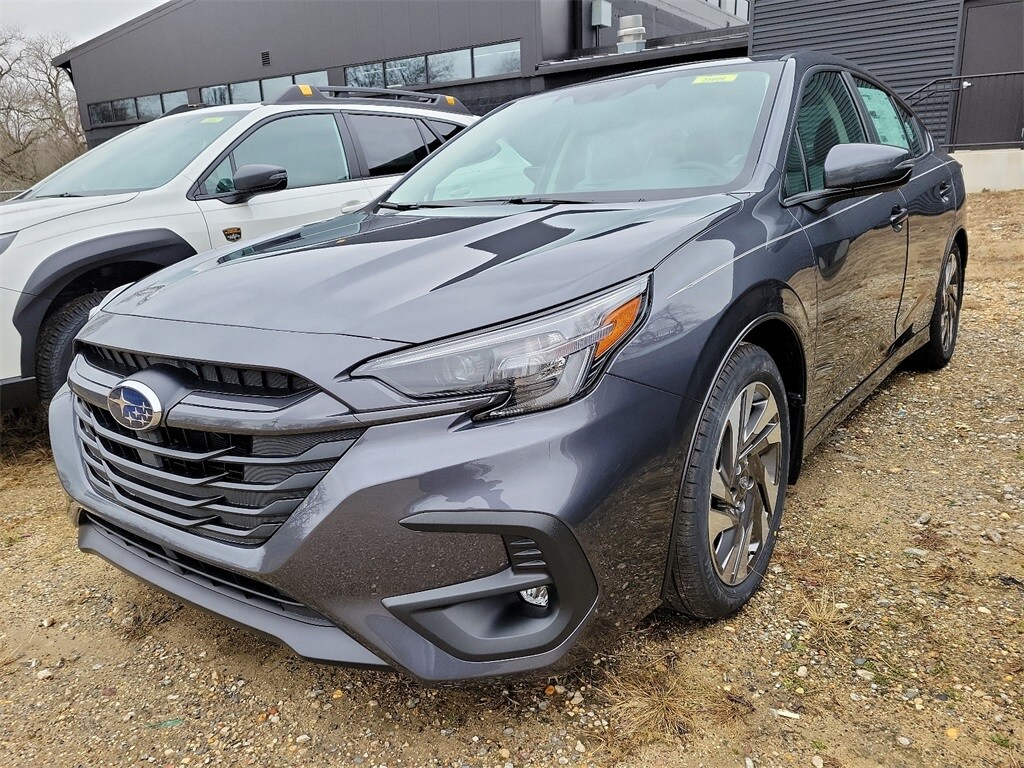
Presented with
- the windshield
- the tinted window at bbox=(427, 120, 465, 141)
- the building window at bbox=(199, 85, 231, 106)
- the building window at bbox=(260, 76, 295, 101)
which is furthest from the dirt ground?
the building window at bbox=(199, 85, 231, 106)

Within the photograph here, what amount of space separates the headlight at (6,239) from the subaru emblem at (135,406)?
2013 millimetres

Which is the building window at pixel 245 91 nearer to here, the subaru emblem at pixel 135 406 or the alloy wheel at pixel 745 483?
the subaru emblem at pixel 135 406

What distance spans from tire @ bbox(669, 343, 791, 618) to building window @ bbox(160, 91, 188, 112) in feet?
86.2

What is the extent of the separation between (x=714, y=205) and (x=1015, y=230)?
8712 mm

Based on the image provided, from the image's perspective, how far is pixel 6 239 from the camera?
10.9 ft

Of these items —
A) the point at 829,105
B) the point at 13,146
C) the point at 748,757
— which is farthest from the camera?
the point at 13,146

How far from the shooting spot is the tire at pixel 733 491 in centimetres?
186

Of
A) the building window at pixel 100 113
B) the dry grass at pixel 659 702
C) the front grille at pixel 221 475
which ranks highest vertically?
the building window at pixel 100 113

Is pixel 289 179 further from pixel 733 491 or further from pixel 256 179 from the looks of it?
pixel 733 491

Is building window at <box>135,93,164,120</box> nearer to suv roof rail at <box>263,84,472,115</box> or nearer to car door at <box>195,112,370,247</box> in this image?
suv roof rail at <box>263,84,472,115</box>

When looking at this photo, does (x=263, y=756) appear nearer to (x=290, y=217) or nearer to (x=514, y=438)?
(x=514, y=438)

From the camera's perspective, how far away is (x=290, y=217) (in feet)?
14.2

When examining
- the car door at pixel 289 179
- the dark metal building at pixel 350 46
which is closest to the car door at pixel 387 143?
the car door at pixel 289 179

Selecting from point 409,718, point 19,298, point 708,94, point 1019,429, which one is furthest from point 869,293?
point 19,298
